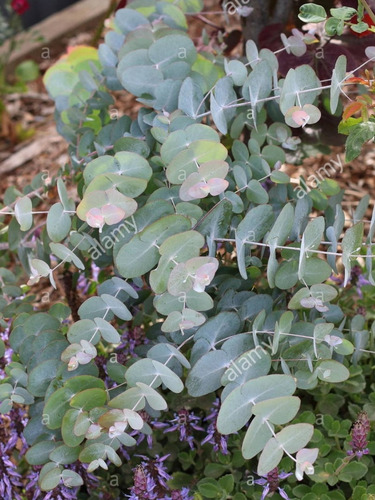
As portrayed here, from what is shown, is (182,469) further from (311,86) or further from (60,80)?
(60,80)

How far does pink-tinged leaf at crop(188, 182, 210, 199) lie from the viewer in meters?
0.99

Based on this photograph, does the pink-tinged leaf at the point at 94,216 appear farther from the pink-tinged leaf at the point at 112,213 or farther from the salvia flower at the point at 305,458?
the salvia flower at the point at 305,458

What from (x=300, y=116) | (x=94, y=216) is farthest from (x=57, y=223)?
(x=300, y=116)

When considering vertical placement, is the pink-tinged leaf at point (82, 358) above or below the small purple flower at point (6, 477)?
above

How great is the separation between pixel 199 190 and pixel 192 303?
0.53 ft

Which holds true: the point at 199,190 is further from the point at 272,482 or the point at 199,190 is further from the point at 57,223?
the point at 272,482

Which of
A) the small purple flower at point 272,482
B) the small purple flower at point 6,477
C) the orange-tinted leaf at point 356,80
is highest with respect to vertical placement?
the orange-tinted leaf at point 356,80

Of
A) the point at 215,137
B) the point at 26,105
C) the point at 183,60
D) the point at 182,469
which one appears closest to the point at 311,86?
the point at 215,137

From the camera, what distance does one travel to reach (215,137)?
1104 millimetres

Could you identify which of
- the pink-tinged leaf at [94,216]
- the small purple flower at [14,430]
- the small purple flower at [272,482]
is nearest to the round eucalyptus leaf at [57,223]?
the pink-tinged leaf at [94,216]

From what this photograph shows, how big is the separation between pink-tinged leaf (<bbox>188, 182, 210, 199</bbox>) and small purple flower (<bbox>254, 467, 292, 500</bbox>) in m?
0.42

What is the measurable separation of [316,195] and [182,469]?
588 millimetres

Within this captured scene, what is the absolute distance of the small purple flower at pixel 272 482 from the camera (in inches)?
41.6

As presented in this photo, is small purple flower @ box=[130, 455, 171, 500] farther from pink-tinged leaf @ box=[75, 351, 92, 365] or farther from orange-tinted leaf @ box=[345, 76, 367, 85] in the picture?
orange-tinted leaf @ box=[345, 76, 367, 85]
